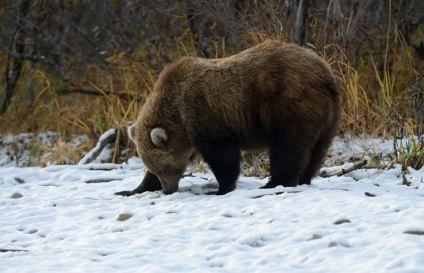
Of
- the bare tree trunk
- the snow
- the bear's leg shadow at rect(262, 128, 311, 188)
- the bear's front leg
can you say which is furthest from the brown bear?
the bare tree trunk

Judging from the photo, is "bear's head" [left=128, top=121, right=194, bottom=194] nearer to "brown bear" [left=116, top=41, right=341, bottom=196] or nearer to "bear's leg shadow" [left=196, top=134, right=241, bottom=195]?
"brown bear" [left=116, top=41, right=341, bottom=196]

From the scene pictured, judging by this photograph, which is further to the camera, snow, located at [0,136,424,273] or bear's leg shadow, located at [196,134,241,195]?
bear's leg shadow, located at [196,134,241,195]

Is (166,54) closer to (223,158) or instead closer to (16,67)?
(16,67)

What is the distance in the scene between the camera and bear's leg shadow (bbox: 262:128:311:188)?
7.00m

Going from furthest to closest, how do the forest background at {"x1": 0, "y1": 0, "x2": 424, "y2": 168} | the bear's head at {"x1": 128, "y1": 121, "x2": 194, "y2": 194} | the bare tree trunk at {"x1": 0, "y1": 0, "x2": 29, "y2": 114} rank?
1. the bare tree trunk at {"x1": 0, "y1": 0, "x2": 29, "y2": 114}
2. the forest background at {"x1": 0, "y1": 0, "x2": 424, "y2": 168}
3. the bear's head at {"x1": 128, "y1": 121, "x2": 194, "y2": 194}

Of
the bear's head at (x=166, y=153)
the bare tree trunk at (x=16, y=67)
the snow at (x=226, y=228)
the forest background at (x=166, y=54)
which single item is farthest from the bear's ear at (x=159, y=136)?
the bare tree trunk at (x=16, y=67)

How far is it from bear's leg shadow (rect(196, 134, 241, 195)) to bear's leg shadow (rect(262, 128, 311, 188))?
0.40 m

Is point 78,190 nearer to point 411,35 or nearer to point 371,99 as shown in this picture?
point 371,99

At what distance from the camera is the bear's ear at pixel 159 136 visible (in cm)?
756

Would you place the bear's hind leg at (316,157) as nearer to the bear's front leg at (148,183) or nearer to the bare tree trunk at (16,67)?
the bear's front leg at (148,183)

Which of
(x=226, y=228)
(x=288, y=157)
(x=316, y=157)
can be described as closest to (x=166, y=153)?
(x=288, y=157)

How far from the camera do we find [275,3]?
415 inches

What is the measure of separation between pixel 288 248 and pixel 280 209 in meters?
1.06

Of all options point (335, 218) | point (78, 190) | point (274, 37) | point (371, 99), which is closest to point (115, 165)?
point (78, 190)
